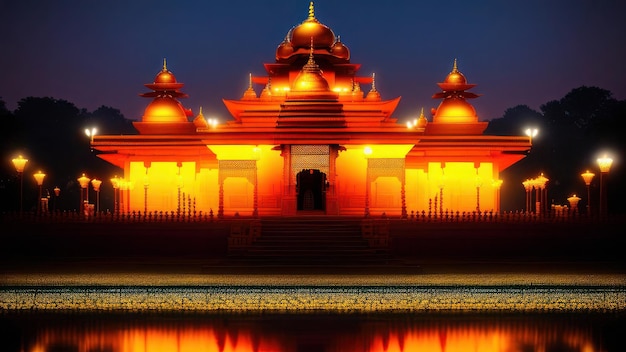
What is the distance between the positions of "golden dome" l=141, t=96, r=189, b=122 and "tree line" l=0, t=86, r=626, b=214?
932cm

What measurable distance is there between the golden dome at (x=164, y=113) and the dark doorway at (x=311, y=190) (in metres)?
6.41

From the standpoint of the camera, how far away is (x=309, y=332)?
885 inches

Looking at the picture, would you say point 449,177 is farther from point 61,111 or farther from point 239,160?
point 61,111

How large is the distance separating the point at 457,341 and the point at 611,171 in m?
33.6

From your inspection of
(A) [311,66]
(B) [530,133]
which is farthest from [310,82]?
(B) [530,133]

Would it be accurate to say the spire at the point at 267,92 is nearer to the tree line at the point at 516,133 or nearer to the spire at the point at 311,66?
the spire at the point at 311,66

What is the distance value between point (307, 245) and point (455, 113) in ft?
48.2

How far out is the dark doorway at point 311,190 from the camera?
4272cm

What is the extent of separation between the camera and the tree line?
5700 cm

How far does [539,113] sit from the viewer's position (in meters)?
81.5

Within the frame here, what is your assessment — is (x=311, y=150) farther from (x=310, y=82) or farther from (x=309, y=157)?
(x=310, y=82)

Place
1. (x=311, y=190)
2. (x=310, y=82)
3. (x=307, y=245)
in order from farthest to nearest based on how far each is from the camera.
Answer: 1. (x=311, y=190)
2. (x=310, y=82)
3. (x=307, y=245)

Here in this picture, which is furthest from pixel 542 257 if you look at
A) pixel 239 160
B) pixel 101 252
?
pixel 101 252

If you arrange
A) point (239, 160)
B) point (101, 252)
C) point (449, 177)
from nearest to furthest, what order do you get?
point (101, 252)
point (239, 160)
point (449, 177)
